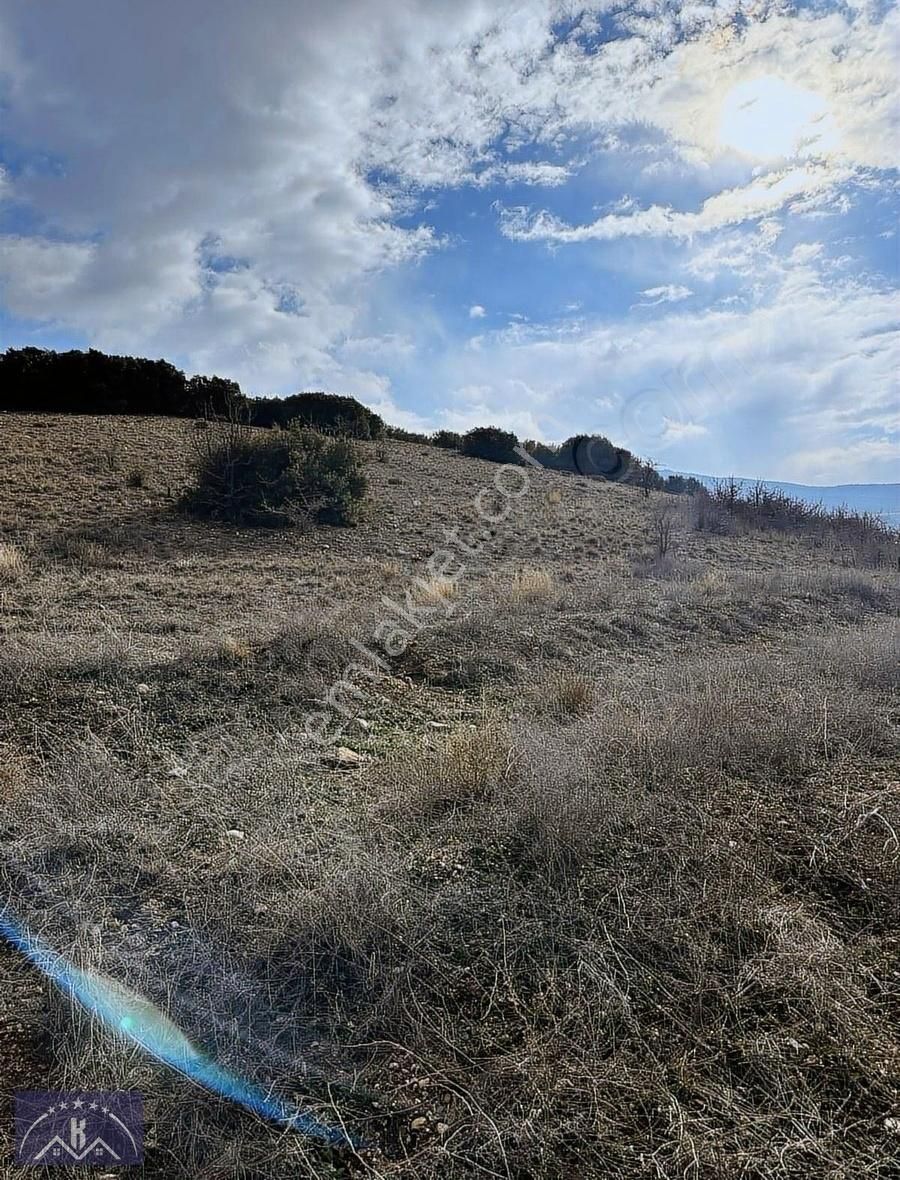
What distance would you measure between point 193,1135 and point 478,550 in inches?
463

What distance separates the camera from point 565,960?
2.12 m

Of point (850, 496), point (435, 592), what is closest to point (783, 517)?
point (850, 496)

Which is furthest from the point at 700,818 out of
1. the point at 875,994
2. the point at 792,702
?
the point at 792,702

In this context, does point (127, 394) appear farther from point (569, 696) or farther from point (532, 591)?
point (569, 696)

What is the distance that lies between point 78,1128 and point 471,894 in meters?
1.29

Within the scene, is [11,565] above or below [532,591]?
below

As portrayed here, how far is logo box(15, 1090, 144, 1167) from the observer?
156 centimetres

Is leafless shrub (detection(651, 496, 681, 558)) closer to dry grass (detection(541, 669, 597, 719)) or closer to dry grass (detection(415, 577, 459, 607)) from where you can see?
dry grass (detection(415, 577, 459, 607))

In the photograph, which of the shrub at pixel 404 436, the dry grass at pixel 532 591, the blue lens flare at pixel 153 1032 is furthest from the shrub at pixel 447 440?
the blue lens flare at pixel 153 1032

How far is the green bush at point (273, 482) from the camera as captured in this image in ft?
44.9

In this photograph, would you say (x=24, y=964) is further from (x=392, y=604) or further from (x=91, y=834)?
(x=392, y=604)

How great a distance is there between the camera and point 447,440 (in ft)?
98.4

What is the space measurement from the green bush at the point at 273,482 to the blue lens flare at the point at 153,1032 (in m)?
11.8

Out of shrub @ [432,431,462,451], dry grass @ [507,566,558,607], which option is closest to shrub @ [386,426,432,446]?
shrub @ [432,431,462,451]
